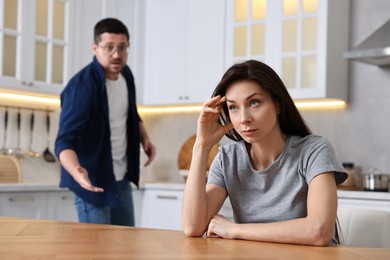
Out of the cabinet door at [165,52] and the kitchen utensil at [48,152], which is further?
the cabinet door at [165,52]

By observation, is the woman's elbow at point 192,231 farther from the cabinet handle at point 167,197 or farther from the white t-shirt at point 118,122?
the cabinet handle at point 167,197

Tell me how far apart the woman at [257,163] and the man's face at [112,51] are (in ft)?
3.74

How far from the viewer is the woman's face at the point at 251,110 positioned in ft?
6.56

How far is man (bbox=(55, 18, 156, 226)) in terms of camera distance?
10.2ft

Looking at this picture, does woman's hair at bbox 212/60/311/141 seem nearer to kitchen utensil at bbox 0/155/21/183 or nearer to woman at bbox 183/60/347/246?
woman at bbox 183/60/347/246

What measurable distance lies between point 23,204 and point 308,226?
2.69 metres

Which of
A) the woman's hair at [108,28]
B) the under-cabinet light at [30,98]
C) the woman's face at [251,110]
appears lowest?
the woman's face at [251,110]

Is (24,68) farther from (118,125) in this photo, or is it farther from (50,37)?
(118,125)

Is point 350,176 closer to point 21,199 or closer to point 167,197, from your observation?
point 167,197

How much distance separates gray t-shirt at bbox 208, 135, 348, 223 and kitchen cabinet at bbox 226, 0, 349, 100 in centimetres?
236

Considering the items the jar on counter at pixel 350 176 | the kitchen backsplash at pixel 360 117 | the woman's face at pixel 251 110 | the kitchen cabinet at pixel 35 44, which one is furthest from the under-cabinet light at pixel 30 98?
the woman's face at pixel 251 110

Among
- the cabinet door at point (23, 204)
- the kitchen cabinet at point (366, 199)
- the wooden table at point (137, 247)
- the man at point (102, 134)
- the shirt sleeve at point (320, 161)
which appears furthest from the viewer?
the cabinet door at point (23, 204)

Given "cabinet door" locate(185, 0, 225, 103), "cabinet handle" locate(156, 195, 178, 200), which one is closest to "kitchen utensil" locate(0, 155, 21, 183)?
"cabinet handle" locate(156, 195, 178, 200)

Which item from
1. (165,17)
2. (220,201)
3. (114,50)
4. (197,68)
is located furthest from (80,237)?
(165,17)
